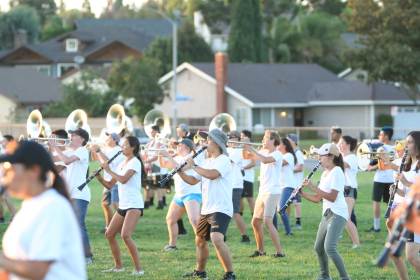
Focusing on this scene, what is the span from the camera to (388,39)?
4572cm

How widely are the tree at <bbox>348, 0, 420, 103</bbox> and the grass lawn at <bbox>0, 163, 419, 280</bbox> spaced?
90.1ft

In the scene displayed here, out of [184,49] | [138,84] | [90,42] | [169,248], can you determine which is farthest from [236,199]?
[90,42]

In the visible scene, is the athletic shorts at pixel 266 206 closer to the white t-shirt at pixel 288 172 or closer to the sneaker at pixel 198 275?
the white t-shirt at pixel 288 172

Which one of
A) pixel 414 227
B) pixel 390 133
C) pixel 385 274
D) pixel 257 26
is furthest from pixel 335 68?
pixel 414 227

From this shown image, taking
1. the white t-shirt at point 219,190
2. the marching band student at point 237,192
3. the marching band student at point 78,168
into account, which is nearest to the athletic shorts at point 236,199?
the marching band student at point 237,192

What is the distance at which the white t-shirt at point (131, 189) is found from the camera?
11.8m

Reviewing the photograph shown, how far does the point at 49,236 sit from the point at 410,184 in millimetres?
5783

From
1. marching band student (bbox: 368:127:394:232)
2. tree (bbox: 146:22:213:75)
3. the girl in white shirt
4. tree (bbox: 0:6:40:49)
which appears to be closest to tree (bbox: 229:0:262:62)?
tree (bbox: 146:22:213:75)

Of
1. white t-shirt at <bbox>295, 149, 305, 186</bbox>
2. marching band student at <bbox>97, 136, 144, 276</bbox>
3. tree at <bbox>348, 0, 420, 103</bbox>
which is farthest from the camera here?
tree at <bbox>348, 0, 420, 103</bbox>

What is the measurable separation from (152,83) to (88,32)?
31.3 m

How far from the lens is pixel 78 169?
42.6 ft

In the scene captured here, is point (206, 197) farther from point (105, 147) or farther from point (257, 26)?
point (257, 26)

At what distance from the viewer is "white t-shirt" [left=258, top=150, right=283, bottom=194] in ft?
45.3

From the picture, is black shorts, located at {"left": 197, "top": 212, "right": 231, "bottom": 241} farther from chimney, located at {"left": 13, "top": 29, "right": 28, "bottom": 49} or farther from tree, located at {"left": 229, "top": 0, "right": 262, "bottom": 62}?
chimney, located at {"left": 13, "top": 29, "right": 28, "bottom": 49}
